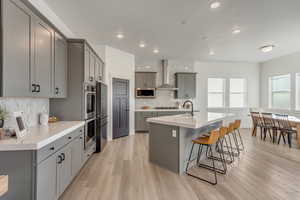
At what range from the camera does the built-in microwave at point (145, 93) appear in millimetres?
6219

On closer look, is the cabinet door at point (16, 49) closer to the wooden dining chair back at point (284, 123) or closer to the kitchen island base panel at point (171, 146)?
the kitchen island base panel at point (171, 146)

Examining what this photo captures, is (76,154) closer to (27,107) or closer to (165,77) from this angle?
(27,107)

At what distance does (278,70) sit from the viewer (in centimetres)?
629

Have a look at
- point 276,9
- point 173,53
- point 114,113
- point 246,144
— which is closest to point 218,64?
point 173,53

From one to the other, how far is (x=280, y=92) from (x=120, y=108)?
652cm

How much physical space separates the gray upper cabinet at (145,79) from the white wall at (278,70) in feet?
16.7

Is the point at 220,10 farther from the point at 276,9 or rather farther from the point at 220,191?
the point at 220,191

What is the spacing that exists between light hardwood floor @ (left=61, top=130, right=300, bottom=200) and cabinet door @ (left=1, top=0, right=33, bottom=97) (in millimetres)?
1594

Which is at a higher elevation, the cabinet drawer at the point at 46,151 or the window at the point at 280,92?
the window at the point at 280,92

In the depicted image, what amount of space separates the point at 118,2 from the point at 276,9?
2890mm

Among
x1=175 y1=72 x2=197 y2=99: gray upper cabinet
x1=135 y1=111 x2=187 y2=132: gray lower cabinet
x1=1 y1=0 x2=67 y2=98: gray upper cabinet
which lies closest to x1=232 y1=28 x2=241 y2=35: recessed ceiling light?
x1=175 y1=72 x2=197 y2=99: gray upper cabinet

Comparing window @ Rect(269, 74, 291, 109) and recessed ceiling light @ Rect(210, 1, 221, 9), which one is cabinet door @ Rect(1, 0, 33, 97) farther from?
window @ Rect(269, 74, 291, 109)

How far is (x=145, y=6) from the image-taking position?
8.97 feet

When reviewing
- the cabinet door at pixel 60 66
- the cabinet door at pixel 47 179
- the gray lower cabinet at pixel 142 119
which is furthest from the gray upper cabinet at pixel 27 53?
the gray lower cabinet at pixel 142 119
